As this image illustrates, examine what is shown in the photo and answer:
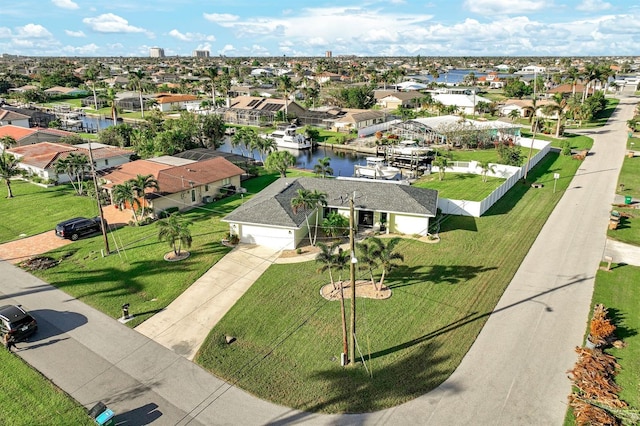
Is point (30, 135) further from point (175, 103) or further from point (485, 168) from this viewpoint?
point (485, 168)

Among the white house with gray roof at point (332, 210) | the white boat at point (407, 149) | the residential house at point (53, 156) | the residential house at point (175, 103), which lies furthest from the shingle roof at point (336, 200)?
the residential house at point (175, 103)

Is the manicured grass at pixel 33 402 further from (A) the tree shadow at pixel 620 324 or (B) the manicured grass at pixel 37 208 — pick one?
(A) the tree shadow at pixel 620 324

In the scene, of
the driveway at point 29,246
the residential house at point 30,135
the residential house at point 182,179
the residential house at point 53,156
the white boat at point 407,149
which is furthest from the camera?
the residential house at point 30,135

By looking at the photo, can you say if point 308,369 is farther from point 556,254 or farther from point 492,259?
point 556,254

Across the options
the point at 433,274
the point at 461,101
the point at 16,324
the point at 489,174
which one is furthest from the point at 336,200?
the point at 461,101

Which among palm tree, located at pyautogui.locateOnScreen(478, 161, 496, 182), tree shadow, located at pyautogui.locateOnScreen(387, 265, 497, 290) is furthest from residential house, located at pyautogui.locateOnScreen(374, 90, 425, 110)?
tree shadow, located at pyautogui.locateOnScreen(387, 265, 497, 290)

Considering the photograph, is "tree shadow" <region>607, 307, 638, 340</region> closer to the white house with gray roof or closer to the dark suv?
the white house with gray roof
